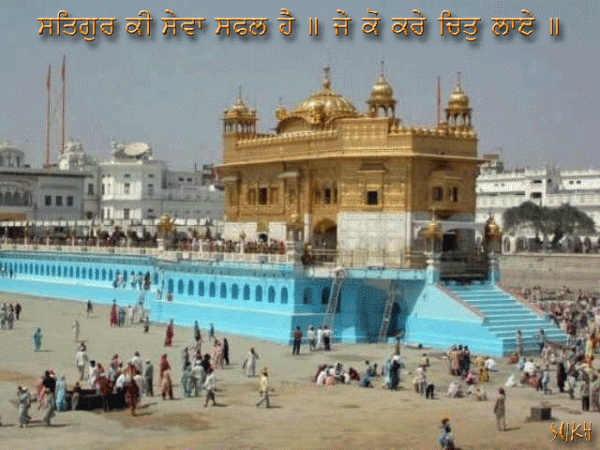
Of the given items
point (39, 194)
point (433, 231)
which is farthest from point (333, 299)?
point (39, 194)

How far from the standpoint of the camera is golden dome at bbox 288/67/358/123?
3888 centimetres

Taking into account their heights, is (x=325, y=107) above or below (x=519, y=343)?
above

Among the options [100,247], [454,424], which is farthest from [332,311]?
[100,247]

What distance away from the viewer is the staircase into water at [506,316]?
31.2 meters

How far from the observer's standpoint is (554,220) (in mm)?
81125

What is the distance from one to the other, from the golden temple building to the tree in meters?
44.4

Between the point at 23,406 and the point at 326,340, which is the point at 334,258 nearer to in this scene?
the point at 326,340

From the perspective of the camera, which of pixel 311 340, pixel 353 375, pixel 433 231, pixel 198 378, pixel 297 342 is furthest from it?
pixel 433 231

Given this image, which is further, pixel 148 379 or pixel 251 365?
pixel 251 365

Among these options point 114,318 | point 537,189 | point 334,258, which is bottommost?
point 114,318

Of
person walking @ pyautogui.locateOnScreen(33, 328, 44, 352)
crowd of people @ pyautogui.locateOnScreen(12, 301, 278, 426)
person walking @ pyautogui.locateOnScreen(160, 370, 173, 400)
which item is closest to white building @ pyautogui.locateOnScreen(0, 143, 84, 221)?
person walking @ pyautogui.locateOnScreen(33, 328, 44, 352)

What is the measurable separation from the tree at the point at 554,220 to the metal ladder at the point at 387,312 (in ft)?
160

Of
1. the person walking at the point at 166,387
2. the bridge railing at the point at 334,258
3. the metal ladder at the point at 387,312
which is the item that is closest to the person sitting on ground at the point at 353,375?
the person walking at the point at 166,387

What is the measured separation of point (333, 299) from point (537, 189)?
63003mm
